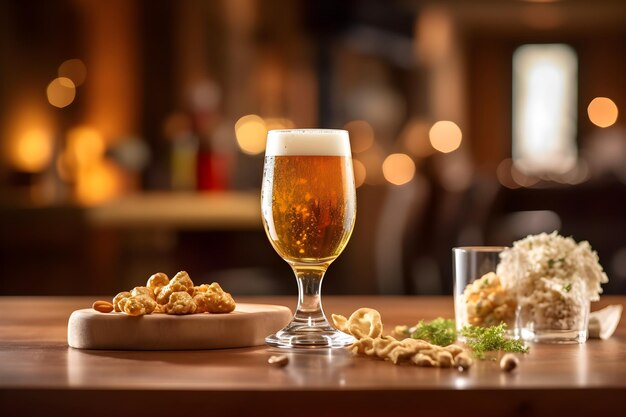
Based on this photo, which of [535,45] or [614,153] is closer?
[614,153]

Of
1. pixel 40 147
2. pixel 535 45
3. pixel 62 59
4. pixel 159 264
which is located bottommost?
pixel 159 264

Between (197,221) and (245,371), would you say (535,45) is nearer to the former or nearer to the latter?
(197,221)

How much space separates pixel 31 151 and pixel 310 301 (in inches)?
196

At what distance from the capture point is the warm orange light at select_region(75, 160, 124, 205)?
19.4 ft

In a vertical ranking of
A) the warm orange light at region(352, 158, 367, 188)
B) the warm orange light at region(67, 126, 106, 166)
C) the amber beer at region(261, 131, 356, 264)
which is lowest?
the amber beer at region(261, 131, 356, 264)

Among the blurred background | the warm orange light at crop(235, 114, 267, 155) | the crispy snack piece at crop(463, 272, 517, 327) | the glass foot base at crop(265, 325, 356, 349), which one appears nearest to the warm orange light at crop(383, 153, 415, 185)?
the blurred background

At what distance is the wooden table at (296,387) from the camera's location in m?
0.92

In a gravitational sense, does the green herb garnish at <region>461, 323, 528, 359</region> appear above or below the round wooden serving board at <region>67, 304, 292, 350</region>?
below

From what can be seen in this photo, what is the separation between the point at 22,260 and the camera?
5203 mm

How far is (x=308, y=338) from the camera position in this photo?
123 centimetres

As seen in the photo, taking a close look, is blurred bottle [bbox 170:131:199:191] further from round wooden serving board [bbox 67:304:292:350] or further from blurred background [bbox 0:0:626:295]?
round wooden serving board [bbox 67:304:292:350]

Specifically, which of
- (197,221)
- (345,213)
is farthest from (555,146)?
(345,213)

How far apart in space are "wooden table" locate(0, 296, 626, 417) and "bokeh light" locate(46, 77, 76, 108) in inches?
204

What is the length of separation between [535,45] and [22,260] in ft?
36.0
